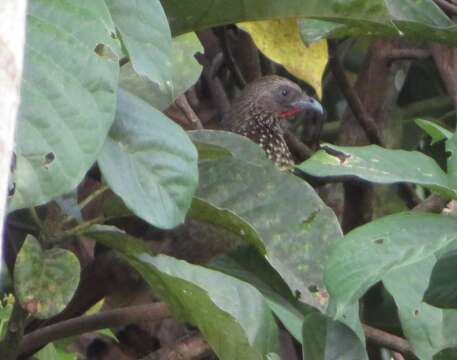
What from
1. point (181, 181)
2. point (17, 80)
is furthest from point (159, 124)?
point (17, 80)

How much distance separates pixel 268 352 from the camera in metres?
2.37

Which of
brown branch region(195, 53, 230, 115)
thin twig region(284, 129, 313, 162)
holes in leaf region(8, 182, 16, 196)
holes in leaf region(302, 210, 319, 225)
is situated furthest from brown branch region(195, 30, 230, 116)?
holes in leaf region(8, 182, 16, 196)

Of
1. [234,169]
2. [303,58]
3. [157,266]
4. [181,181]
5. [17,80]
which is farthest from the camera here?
[303,58]

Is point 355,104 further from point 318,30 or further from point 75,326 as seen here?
point 75,326

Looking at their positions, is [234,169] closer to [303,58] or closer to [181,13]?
[181,13]

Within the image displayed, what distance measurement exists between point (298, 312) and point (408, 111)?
2238 mm

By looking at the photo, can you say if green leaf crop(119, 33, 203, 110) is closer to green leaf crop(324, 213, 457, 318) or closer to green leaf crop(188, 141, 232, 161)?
green leaf crop(188, 141, 232, 161)

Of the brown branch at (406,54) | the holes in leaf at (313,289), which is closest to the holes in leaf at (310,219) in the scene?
the holes in leaf at (313,289)

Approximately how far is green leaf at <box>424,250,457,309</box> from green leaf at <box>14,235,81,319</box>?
0.57 metres

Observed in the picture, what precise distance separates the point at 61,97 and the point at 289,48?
59.4 inches

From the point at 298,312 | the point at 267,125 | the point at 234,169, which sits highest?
the point at 234,169

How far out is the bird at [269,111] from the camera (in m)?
4.40

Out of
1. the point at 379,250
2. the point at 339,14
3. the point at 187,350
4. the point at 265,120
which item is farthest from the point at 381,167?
the point at 265,120

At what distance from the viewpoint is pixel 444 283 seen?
220 centimetres
